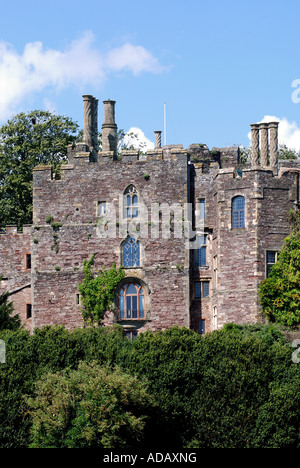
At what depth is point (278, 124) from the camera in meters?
79.2

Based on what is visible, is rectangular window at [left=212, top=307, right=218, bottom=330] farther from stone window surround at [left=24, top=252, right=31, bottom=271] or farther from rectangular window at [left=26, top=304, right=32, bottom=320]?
stone window surround at [left=24, top=252, right=31, bottom=271]

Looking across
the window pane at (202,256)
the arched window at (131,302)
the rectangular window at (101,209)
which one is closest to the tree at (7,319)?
the arched window at (131,302)

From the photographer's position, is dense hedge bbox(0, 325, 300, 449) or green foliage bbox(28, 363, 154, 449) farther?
dense hedge bbox(0, 325, 300, 449)

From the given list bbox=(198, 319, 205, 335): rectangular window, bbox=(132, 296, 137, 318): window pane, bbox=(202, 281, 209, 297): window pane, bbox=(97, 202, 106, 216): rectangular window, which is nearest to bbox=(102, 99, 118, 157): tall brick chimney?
bbox=(97, 202, 106, 216): rectangular window

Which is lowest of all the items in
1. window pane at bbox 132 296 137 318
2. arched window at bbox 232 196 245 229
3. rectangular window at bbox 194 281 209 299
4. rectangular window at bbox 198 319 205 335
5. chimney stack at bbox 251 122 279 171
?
rectangular window at bbox 198 319 205 335

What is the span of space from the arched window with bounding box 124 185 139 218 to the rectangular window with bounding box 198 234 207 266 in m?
4.30

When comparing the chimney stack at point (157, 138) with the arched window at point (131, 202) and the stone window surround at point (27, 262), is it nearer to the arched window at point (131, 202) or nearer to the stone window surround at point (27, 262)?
the arched window at point (131, 202)

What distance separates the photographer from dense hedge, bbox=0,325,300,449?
202ft

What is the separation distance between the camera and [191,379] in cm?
6375

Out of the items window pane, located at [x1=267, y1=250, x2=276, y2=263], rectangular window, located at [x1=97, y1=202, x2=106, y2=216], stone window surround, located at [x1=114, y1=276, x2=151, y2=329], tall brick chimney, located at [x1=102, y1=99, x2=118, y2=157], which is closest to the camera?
window pane, located at [x1=267, y1=250, x2=276, y2=263]

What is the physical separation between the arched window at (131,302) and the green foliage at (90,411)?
12.3 metres

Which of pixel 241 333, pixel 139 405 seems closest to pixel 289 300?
pixel 241 333

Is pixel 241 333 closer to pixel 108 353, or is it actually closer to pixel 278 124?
pixel 108 353

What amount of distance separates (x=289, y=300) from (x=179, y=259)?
7844 millimetres
